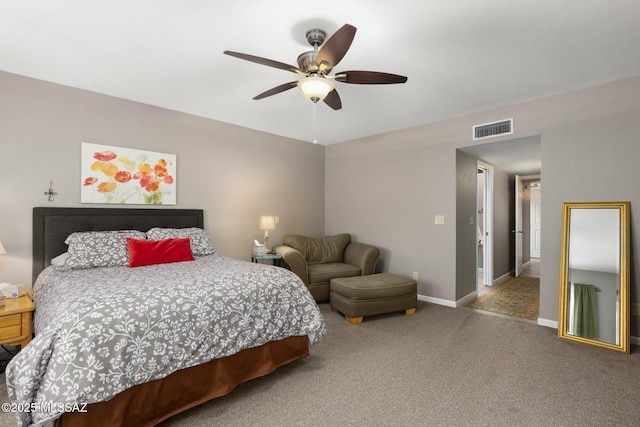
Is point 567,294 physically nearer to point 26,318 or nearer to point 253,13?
point 253,13

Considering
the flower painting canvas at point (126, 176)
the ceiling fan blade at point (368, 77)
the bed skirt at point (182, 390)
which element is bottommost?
the bed skirt at point (182, 390)

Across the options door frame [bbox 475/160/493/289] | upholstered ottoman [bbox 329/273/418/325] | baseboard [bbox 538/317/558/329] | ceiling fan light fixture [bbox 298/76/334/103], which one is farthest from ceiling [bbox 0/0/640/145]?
baseboard [bbox 538/317/558/329]

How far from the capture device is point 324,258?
15.7 feet

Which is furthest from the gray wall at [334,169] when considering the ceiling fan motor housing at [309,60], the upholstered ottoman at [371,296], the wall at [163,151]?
the ceiling fan motor housing at [309,60]

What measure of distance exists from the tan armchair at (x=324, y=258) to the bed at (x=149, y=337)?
1447 millimetres

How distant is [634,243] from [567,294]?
→ 0.73 metres

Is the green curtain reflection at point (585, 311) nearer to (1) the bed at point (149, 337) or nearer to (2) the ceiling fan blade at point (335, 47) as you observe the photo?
(1) the bed at point (149, 337)

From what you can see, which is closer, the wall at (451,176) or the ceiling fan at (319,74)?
the ceiling fan at (319,74)

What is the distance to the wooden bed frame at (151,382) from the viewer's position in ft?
5.24

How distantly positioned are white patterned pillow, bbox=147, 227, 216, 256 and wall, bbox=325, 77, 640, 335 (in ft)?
8.25

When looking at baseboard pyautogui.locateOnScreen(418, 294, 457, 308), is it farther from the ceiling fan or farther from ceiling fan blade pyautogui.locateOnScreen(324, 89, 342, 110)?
the ceiling fan

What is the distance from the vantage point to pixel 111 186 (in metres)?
3.39

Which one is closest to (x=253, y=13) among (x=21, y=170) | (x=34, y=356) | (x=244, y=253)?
(x=34, y=356)

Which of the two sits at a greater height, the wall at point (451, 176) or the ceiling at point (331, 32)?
the ceiling at point (331, 32)
